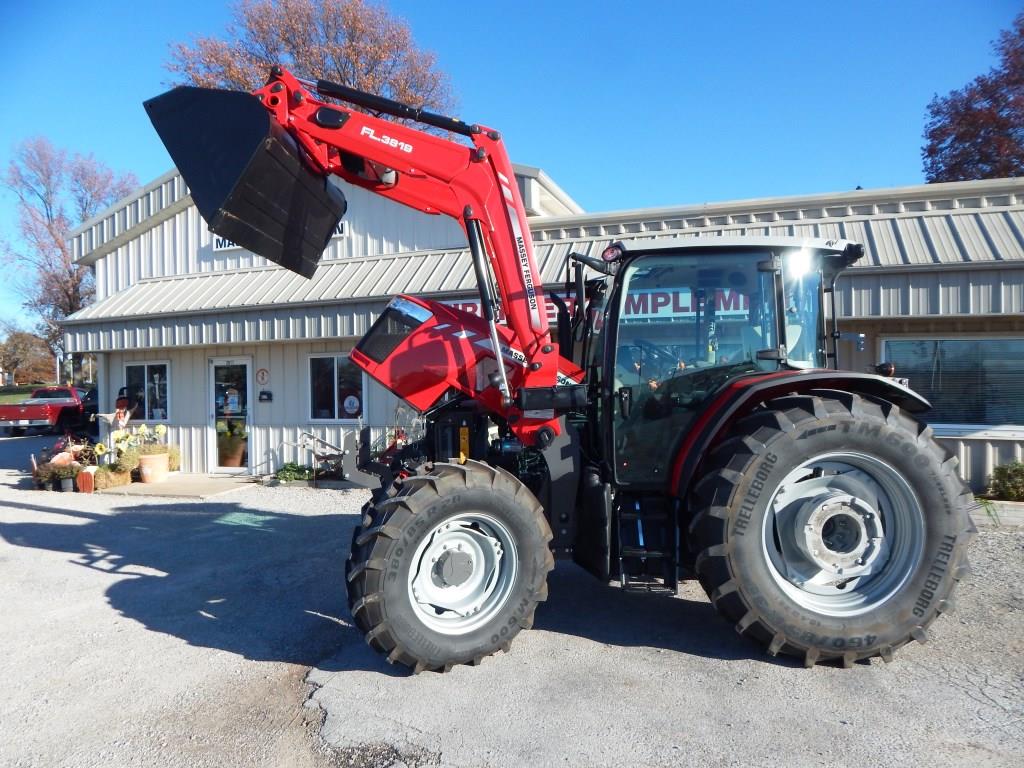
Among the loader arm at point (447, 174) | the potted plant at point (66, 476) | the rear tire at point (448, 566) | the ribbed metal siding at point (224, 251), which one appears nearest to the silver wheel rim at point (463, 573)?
the rear tire at point (448, 566)

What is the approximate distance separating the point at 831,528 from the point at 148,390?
488 inches

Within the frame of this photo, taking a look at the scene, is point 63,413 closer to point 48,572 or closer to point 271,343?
point 271,343

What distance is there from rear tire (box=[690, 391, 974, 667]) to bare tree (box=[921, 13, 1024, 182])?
18.0 metres

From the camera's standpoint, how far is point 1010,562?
565 centimetres

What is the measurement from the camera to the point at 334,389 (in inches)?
442

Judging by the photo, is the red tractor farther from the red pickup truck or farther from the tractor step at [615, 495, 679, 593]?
the red pickup truck

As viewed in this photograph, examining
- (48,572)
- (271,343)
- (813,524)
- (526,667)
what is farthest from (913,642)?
(271,343)

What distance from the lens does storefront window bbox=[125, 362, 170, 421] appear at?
41.1 feet

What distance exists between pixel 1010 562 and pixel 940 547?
2.75 m

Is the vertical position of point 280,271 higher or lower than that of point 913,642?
higher

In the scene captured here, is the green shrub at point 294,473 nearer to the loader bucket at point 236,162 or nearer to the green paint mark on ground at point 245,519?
the green paint mark on ground at point 245,519

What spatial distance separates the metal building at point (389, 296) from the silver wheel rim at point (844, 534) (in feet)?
15.8

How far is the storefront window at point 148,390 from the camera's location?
1253 cm

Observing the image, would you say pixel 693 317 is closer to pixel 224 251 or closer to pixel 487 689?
pixel 487 689
